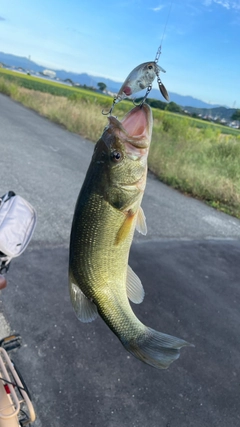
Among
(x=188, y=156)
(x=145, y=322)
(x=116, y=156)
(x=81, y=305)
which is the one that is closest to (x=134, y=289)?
(x=81, y=305)

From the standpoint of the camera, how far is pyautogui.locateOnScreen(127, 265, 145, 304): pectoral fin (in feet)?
3.94

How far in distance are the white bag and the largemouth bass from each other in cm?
71

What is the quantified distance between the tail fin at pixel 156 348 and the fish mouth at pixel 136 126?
550 millimetres

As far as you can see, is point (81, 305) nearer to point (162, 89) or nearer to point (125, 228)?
point (125, 228)

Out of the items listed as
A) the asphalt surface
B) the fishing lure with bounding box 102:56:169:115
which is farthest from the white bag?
the asphalt surface

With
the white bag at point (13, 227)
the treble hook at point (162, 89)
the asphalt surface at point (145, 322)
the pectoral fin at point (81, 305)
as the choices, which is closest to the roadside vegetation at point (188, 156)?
the asphalt surface at point (145, 322)

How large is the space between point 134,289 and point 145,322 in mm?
2860

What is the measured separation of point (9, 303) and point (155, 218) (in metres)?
3.90

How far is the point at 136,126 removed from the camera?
104cm

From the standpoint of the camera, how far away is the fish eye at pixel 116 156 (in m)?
1.08

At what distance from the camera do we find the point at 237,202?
896 centimetres

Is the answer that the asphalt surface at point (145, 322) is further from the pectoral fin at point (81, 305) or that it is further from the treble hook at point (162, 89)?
the treble hook at point (162, 89)

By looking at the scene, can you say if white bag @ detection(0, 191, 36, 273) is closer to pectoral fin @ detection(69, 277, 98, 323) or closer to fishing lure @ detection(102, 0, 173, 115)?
pectoral fin @ detection(69, 277, 98, 323)

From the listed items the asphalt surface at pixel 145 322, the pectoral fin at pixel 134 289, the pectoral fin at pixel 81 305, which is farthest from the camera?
the asphalt surface at pixel 145 322
